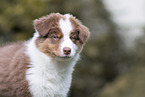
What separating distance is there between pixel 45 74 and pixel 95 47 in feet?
20.6

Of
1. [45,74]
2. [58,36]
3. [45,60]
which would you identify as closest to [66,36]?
[58,36]

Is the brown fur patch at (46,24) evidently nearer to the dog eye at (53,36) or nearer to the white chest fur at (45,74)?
the dog eye at (53,36)

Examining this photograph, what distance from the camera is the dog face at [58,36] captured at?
4.54 meters

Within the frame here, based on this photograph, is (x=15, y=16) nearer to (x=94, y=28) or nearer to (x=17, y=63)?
(x=94, y=28)

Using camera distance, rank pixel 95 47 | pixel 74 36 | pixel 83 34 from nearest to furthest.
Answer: pixel 74 36 → pixel 83 34 → pixel 95 47

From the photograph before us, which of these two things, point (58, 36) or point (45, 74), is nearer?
point (58, 36)

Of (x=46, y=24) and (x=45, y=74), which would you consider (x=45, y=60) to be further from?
(x=46, y=24)

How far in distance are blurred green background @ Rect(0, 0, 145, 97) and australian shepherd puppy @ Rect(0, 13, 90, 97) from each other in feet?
15.3

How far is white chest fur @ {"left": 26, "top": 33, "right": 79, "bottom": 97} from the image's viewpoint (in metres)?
4.63

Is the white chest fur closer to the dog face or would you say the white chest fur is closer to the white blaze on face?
the dog face

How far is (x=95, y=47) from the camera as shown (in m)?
10.8

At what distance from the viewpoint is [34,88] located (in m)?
4.60

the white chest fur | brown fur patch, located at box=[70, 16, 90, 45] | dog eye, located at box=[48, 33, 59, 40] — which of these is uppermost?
brown fur patch, located at box=[70, 16, 90, 45]

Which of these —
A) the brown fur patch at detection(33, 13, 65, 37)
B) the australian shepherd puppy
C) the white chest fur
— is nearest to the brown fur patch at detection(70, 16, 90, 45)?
the australian shepherd puppy
